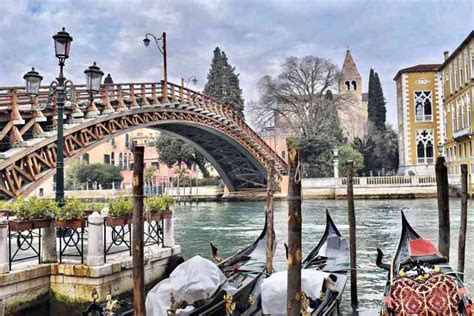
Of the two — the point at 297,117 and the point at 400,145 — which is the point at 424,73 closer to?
the point at 400,145

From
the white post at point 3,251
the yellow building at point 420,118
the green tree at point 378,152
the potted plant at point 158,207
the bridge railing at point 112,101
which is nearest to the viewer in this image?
the white post at point 3,251

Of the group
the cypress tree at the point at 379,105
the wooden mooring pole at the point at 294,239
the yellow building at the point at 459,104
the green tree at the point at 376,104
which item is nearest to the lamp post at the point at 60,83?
the wooden mooring pole at the point at 294,239

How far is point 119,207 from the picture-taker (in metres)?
4.57

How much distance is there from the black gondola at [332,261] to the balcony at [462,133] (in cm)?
1553

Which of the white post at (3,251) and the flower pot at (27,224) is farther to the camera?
the flower pot at (27,224)

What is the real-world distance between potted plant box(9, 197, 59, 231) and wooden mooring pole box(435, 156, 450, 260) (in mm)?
3382

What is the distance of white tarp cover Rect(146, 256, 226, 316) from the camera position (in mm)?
3328

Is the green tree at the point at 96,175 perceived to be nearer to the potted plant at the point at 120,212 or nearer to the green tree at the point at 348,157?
the green tree at the point at 348,157

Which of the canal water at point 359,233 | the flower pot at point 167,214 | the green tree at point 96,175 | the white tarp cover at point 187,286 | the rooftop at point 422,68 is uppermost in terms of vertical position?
the rooftop at point 422,68

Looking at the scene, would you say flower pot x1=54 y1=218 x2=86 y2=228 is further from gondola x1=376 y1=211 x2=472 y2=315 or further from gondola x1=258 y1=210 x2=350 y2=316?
gondola x1=376 y1=211 x2=472 y2=315

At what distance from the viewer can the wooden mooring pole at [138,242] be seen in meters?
2.88

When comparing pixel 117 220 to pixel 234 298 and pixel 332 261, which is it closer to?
pixel 234 298

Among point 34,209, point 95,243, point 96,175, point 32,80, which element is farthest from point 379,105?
point 34,209

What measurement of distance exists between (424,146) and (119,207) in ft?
75.3
